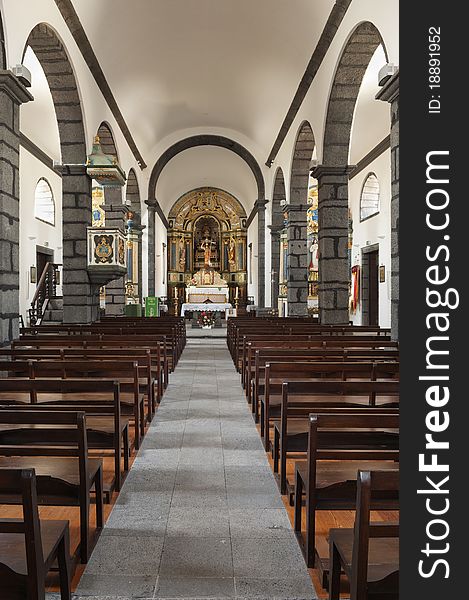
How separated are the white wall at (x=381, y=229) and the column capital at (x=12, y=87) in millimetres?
10085

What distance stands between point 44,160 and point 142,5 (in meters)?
7.69

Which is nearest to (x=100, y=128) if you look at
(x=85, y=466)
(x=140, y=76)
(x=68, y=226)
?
(x=140, y=76)

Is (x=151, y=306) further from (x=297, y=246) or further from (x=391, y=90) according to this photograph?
(x=391, y=90)

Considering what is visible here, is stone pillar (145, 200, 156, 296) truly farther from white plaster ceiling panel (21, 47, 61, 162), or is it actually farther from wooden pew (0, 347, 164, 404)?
wooden pew (0, 347, 164, 404)

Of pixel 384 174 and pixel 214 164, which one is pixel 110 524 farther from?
pixel 214 164

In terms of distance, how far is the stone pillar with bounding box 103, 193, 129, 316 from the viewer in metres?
14.3

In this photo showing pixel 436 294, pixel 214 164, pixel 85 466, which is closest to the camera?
pixel 436 294

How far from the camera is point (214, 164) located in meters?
24.5

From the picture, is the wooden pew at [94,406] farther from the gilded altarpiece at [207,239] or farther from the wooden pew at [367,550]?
the gilded altarpiece at [207,239]

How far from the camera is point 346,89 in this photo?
32.6ft

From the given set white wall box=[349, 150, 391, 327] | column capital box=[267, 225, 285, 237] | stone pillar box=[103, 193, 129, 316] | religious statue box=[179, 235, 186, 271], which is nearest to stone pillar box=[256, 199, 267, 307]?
column capital box=[267, 225, 285, 237]

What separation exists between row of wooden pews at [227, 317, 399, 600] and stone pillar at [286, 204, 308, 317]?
9.06 metres

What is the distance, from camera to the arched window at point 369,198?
57.3 ft

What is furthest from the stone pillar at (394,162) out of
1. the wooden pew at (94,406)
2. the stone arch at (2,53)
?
the stone arch at (2,53)
